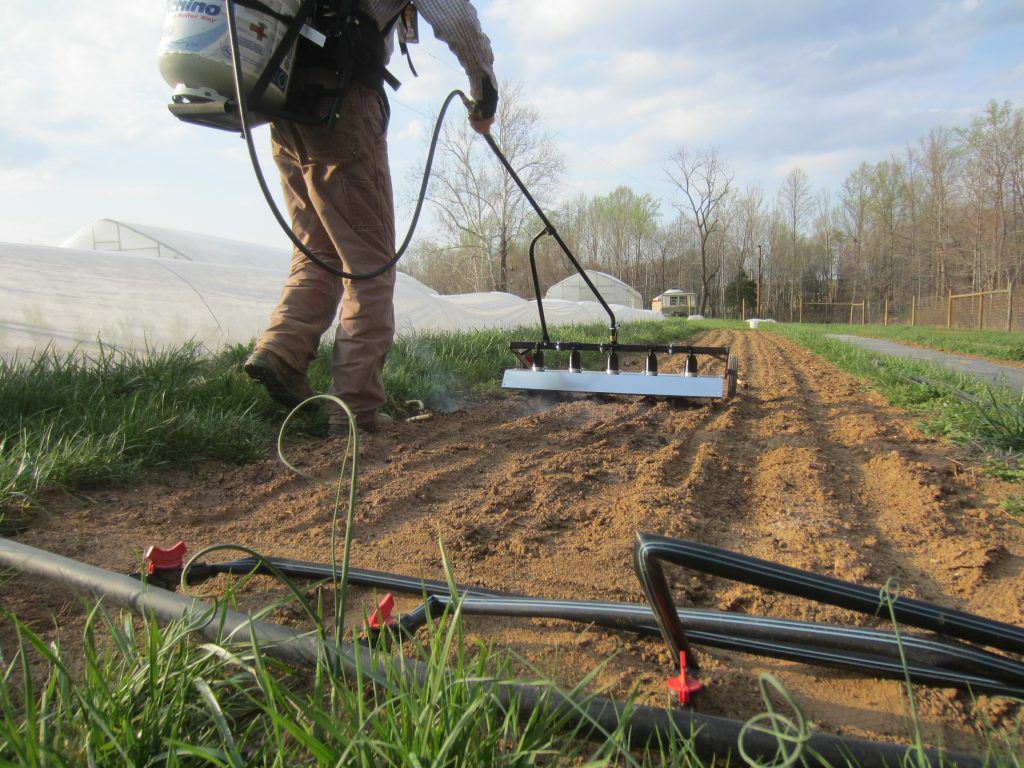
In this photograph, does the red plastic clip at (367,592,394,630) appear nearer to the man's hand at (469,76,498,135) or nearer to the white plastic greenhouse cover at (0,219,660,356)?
the man's hand at (469,76,498,135)

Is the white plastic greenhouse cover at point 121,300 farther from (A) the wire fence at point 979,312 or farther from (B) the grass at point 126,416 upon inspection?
(A) the wire fence at point 979,312

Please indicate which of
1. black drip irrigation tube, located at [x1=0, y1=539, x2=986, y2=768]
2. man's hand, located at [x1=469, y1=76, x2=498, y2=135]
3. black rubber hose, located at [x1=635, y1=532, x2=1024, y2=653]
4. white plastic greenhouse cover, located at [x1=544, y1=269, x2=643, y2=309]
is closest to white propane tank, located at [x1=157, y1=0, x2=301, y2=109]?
man's hand, located at [x1=469, y1=76, x2=498, y2=135]

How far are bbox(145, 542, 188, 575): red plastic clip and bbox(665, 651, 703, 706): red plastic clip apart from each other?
1.02m

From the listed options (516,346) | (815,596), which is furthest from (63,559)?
(516,346)

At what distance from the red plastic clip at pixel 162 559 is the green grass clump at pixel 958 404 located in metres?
3.04

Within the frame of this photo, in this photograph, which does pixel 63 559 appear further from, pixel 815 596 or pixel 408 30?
pixel 408 30

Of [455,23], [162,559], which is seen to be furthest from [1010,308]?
[162,559]

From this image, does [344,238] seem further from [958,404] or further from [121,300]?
[958,404]

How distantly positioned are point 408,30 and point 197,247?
8.62 m

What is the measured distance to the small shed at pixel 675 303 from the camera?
52594 millimetres

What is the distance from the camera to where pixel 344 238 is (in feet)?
9.73

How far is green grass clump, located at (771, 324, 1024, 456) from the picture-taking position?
271 centimetres

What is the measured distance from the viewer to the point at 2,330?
129 inches

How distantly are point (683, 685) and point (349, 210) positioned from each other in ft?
8.51
